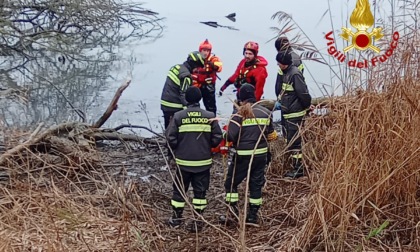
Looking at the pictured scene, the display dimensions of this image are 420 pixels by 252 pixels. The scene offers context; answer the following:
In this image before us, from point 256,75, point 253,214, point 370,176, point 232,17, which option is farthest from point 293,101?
point 232,17

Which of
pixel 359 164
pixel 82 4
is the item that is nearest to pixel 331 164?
pixel 359 164

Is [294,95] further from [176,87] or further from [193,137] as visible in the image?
[193,137]

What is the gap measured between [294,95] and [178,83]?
4.42 ft

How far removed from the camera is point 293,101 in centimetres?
576

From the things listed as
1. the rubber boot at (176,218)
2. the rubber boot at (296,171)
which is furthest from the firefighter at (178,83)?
the rubber boot at (176,218)

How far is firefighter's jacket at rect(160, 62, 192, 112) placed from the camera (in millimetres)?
6238

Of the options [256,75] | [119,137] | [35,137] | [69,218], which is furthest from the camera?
[119,137]

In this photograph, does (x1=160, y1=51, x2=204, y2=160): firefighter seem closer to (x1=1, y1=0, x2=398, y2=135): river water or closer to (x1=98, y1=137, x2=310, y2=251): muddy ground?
(x1=98, y1=137, x2=310, y2=251): muddy ground

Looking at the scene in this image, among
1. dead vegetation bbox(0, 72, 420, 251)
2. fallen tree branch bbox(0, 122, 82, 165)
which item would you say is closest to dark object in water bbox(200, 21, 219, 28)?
fallen tree branch bbox(0, 122, 82, 165)

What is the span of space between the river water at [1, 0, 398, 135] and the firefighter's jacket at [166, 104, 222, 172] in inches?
72.1

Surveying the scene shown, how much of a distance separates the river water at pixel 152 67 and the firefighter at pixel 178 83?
654mm

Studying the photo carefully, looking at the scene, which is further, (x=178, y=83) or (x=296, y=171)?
(x=178, y=83)

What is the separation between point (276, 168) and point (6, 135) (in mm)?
2728

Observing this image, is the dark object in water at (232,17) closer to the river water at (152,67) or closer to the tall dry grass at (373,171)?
the river water at (152,67)
